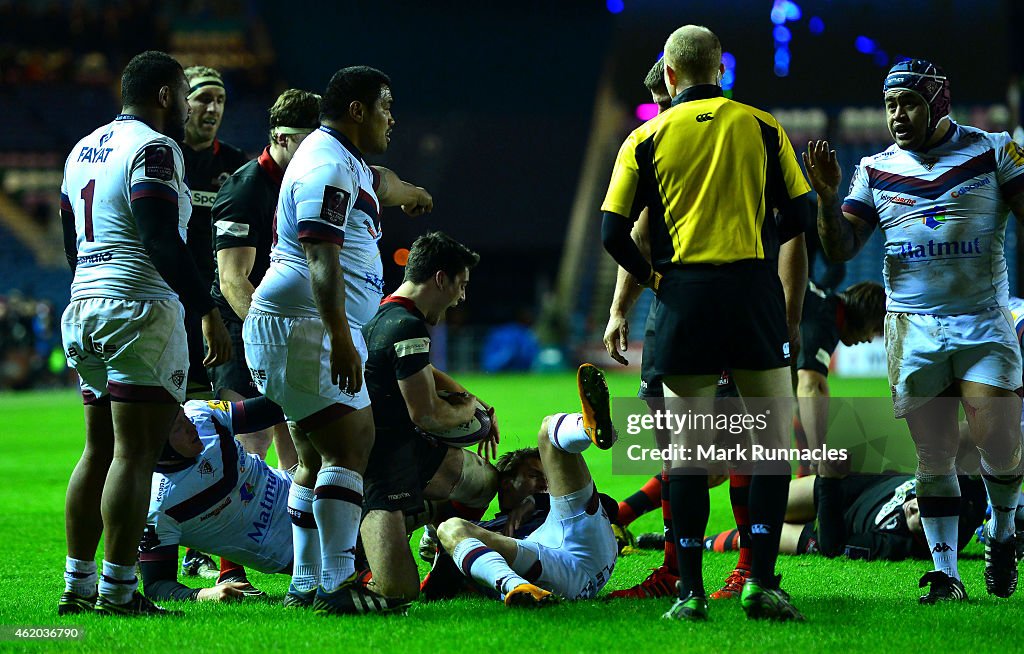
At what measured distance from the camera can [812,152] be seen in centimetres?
442

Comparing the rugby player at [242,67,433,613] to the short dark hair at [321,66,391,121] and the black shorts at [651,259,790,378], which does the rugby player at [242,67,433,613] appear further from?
the black shorts at [651,259,790,378]

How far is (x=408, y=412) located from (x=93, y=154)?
1.63m

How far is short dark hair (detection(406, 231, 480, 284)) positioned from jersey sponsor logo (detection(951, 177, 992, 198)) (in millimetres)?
2006

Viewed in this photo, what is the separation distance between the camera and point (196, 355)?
5855mm

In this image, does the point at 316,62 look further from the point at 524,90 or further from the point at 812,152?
the point at 812,152

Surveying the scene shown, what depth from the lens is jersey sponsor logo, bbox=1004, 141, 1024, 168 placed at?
189 inches

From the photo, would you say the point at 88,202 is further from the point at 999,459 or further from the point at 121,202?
the point at 999,459

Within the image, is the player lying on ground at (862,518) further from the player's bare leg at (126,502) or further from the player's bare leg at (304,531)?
the player's bare leg at (126,502)

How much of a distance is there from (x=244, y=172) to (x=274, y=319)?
1735 millimetres

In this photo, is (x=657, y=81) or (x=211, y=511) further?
(x=657, y=81)

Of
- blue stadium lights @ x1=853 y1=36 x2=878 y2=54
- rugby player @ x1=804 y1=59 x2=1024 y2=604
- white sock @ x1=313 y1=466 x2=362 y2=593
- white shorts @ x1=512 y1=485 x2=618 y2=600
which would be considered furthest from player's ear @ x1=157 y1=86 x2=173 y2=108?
blue stadium lights @ x1=853 y1=36 x2=878 y2=54

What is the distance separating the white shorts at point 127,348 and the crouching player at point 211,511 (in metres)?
0.56

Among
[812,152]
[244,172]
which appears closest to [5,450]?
[244,172]

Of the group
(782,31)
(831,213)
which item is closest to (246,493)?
(831,213)
